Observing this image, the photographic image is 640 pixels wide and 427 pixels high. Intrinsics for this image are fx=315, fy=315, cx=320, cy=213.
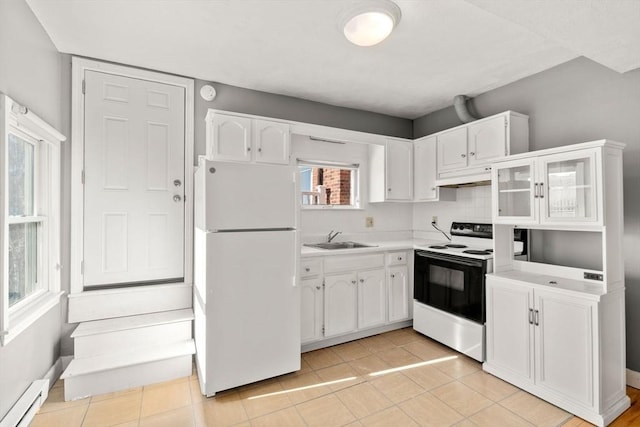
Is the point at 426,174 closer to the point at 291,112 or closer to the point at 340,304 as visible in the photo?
the point at 291,112

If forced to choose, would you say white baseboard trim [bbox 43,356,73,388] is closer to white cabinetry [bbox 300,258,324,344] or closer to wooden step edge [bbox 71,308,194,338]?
wooden step edge [bbox 71,308,194,338]

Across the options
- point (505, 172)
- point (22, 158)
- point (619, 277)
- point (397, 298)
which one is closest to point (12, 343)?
point (22, 158)

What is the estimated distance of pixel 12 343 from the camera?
178cm

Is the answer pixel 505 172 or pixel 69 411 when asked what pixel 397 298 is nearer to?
pixel 505 172

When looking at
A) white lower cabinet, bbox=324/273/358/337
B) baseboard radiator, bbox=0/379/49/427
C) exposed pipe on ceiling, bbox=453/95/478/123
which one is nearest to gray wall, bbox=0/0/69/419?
baseboard radiator, bbox=0/379/49/427

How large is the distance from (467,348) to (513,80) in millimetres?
2480

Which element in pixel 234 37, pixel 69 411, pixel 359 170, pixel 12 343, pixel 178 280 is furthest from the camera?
pixel 359 170

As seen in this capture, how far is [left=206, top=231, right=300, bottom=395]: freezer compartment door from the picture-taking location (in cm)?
214

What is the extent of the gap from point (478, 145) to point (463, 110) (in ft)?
1.68

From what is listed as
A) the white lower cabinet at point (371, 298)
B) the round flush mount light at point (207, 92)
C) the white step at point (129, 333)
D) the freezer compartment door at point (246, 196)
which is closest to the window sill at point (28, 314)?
the white step at point (129, 333)

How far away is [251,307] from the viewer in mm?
2252

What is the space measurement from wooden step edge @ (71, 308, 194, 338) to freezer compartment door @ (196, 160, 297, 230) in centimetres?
97

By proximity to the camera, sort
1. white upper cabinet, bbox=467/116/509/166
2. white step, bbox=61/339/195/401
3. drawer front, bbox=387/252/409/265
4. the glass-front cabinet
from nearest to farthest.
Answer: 1. the glass-front cabinet
2. white step, bbox=61/339/195/401
3. white upper cabinet, bbox=467/116/509/166
4. drawer front, bbox=387/252/409/265

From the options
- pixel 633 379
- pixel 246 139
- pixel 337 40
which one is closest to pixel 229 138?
pixel 246 139
